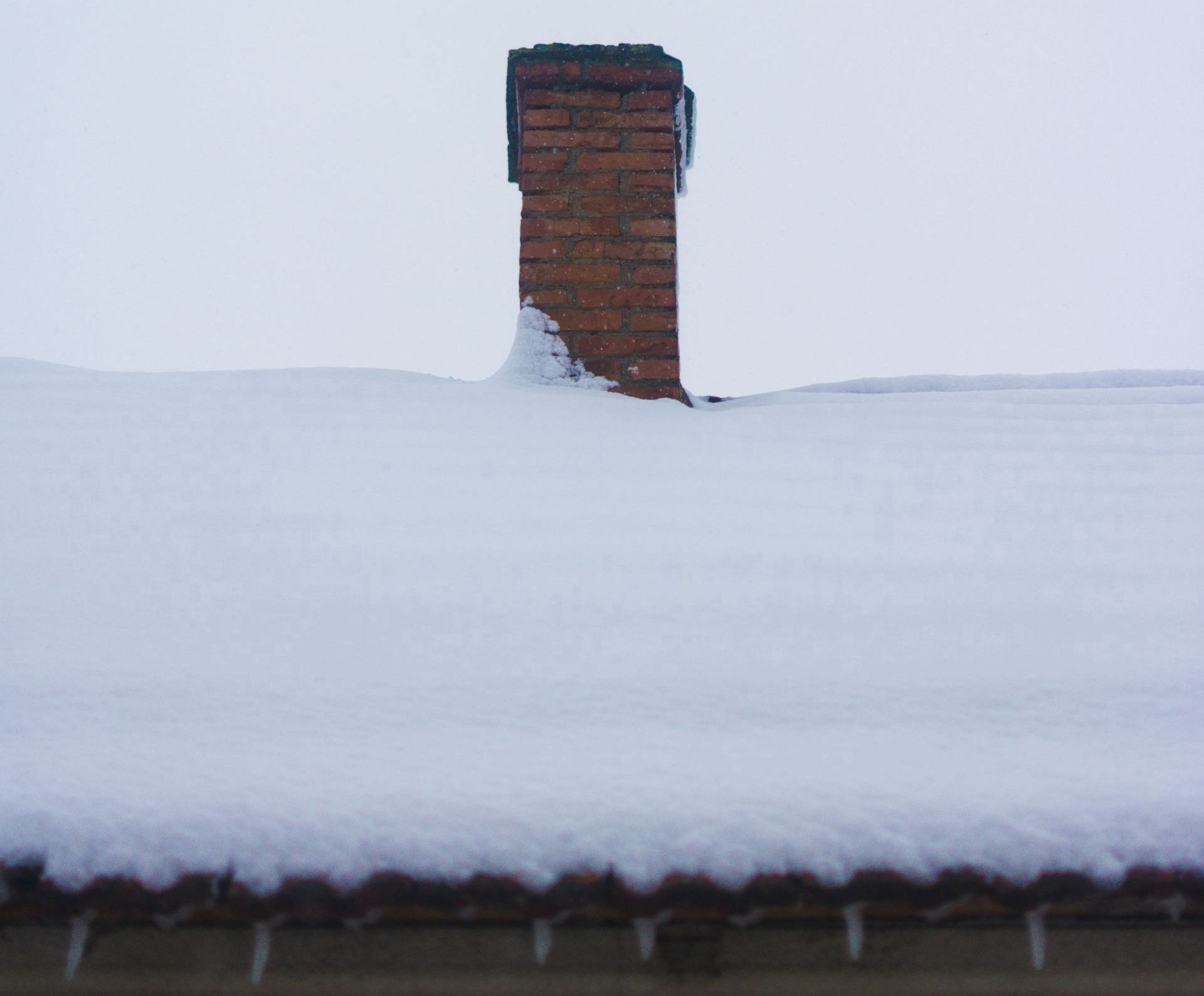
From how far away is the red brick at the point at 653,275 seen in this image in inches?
114

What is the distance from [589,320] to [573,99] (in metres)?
0.78

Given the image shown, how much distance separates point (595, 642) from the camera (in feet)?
4.79

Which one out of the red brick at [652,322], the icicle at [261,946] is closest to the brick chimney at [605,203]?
the red brick at [652,322]

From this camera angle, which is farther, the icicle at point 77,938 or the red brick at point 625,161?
the red brick at point 625,161

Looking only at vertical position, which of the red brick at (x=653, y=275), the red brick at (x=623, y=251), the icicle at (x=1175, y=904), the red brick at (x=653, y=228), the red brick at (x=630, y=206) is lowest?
the icicle at (x=1175, y=904)

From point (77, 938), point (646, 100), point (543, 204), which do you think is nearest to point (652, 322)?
point (543, 204)

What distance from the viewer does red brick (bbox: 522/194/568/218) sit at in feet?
9.68

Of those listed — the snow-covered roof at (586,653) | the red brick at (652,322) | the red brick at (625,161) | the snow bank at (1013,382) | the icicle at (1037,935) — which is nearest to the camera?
the snow-covered roof at (586,653)

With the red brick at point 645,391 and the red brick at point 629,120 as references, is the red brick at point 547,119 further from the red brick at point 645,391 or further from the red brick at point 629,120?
the red brick at point 645,391

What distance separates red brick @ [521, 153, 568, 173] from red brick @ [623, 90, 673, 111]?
0.28 m

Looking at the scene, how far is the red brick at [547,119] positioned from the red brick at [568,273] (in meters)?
0.50

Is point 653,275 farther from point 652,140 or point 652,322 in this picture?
point 652,140

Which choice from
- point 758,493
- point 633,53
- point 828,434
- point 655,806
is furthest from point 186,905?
point 633,53

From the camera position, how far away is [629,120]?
9.92 feet
